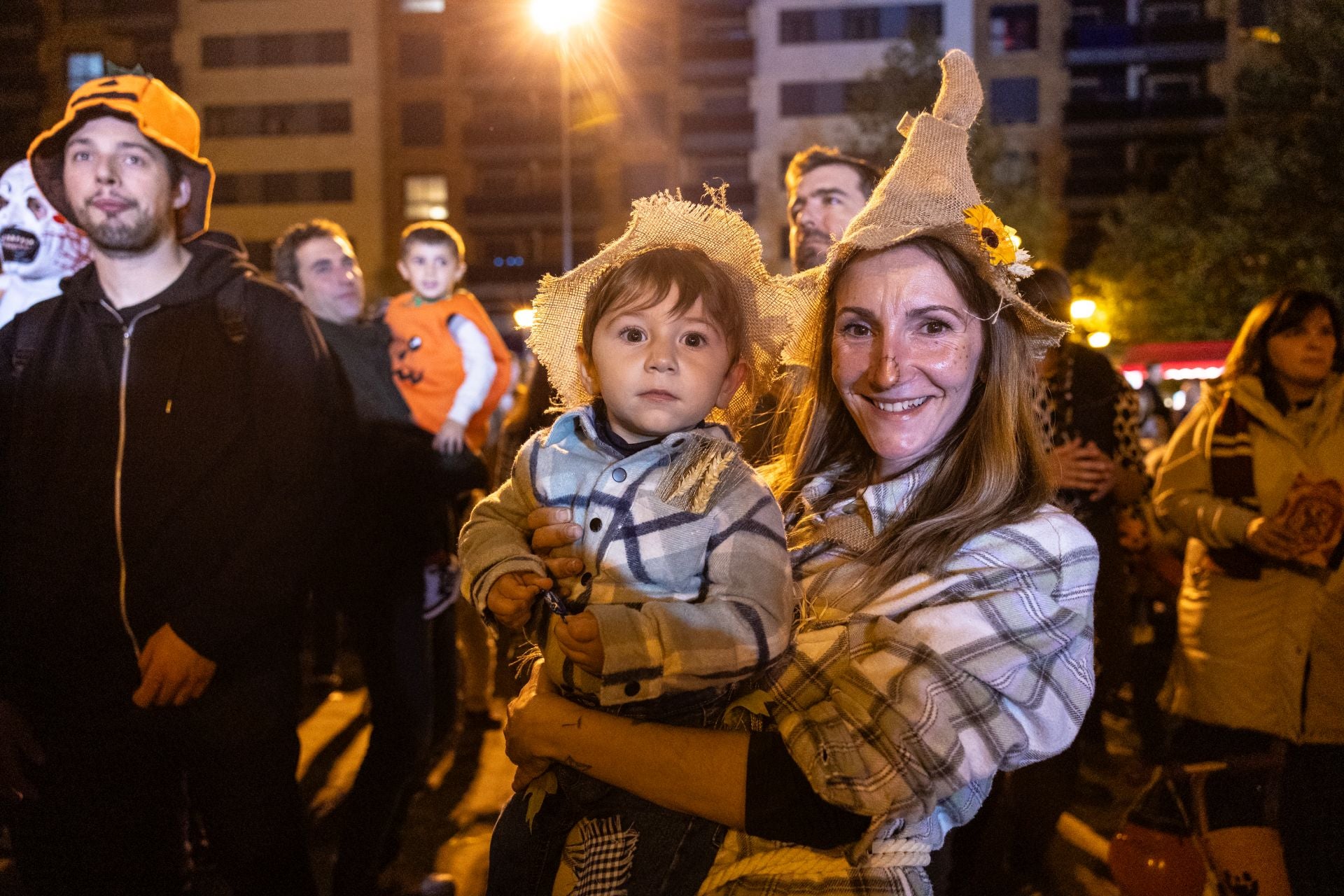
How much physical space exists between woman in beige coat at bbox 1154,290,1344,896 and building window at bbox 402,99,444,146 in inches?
1321

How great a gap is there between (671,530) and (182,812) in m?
1.95

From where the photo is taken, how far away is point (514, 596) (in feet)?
5.89

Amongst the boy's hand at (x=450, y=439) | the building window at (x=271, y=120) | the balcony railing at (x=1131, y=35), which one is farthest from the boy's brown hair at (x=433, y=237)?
the balcony railing at (x=1131, y=35)

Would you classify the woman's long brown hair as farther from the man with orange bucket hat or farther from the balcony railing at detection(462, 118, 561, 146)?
the balcony railing at detection(462, 118, 561, 146)

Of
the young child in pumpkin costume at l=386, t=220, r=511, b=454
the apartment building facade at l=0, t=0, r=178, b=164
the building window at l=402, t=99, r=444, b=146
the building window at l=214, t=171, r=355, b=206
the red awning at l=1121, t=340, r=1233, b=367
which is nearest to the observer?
the apartment building facade at l=0, t=0, r=178, b=164

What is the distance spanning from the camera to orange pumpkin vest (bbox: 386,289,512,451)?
17.4ft

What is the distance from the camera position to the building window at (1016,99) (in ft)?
114

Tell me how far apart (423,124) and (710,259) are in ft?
115

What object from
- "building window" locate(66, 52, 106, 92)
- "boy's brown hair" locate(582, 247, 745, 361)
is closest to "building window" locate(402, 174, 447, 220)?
"building window" locate(66, 52, 106, 92)

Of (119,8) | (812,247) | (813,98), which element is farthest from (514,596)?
(813,98)

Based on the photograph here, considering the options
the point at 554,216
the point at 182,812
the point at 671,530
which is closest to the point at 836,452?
the point at 671,530

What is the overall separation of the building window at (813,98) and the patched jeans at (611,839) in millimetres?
35216

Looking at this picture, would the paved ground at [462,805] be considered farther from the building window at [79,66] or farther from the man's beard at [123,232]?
the building window at [79,66]

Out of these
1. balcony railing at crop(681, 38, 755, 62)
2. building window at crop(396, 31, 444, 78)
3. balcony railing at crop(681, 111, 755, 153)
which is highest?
balcony railing at crop(681, 38, 755, 62)
